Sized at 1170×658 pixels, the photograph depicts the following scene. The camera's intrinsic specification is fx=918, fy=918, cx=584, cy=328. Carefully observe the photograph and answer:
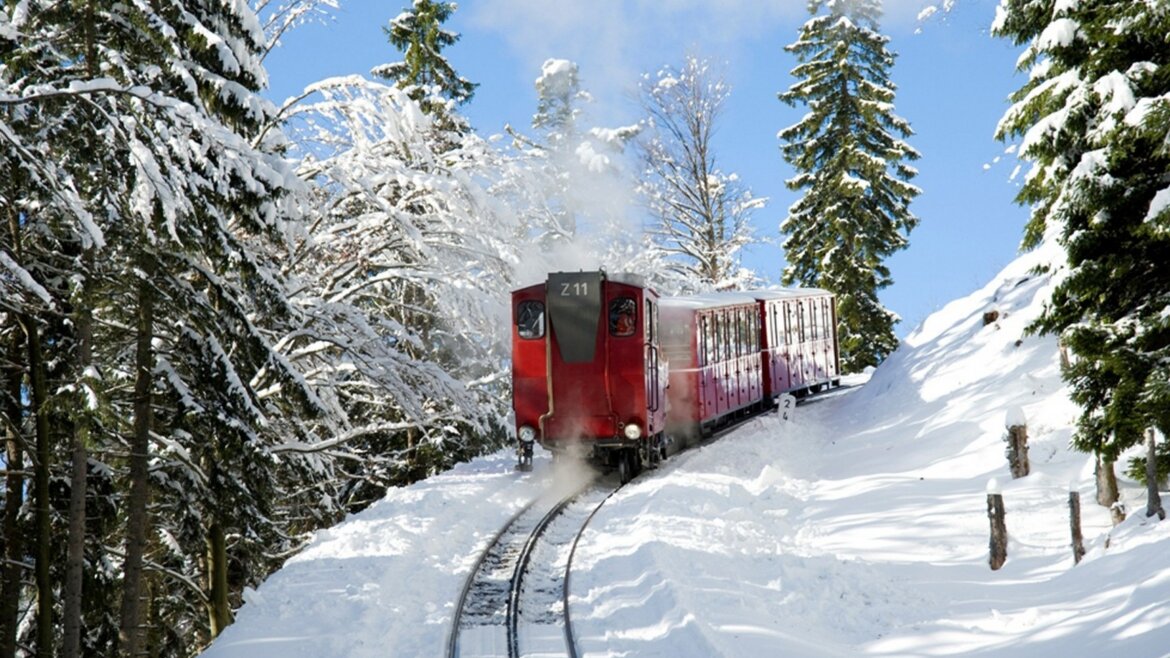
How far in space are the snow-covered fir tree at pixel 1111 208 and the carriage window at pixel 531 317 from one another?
8.52 meters

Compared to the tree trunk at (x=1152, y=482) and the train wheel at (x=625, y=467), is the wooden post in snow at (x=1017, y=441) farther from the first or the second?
the train wheel at (x=625, y=467)

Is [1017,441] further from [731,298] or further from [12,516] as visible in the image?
[12,516]

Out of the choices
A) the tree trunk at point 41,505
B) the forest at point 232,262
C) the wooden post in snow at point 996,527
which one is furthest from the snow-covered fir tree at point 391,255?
the wooden post in snow at point 996,527

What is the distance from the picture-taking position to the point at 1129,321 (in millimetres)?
9477

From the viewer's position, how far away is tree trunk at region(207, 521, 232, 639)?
1430cm

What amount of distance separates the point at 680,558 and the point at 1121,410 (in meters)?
5.05

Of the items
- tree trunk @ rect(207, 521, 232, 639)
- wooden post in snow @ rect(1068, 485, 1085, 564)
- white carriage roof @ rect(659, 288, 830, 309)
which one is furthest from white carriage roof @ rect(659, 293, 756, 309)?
wooden post in snow @ rect(1068, 485, 1085, 564)

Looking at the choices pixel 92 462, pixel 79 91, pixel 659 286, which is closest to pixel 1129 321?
pixel 79 91

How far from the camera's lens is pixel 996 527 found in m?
9.87

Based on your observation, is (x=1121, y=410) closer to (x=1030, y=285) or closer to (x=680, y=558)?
(x=680, y=558)

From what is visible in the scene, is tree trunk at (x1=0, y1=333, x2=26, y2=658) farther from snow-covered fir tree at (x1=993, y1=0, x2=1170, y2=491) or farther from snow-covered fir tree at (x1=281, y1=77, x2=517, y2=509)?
snow-covered fir tree at (x1=993, y1=0, x2=1170, y2=491)

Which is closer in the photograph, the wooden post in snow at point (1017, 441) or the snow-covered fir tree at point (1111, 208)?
the snow-covered fir tree at point (1111, 208)

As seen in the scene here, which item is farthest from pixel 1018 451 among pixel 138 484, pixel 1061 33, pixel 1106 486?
pixel 138 484

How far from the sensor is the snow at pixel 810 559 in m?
8.50
